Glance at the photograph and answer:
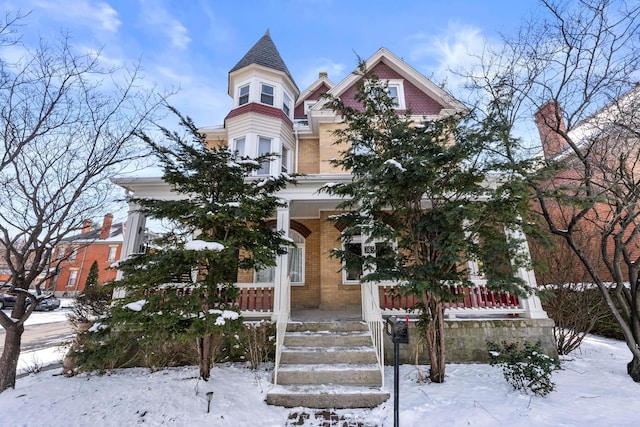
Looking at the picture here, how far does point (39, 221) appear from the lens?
520cm

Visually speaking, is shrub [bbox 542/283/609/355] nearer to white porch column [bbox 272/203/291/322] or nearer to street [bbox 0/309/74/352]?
white porch column [bbox 272/203/291/322]

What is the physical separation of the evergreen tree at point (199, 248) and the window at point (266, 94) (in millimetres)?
7147

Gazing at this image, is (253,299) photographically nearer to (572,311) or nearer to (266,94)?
(572,311)

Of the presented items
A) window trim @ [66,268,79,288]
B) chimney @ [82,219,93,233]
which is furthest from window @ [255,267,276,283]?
window trim @ [66,268,79,288]

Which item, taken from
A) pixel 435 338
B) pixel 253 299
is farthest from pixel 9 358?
pixel 435 338

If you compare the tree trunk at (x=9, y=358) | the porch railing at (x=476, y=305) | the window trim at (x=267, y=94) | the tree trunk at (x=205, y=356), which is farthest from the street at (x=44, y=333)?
the window trim at (x=267, y=94)

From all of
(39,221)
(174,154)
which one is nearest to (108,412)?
(39,221)

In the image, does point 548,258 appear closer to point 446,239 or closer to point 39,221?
point 446,239

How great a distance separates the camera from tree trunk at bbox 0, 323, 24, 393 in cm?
492

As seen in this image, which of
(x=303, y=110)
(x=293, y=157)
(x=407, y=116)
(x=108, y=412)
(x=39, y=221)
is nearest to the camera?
(x=108, y=412)

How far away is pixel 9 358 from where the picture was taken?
16.3 feet

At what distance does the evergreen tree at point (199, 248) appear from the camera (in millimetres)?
4188

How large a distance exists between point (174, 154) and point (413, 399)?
5.69 meters

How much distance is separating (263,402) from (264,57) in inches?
499
